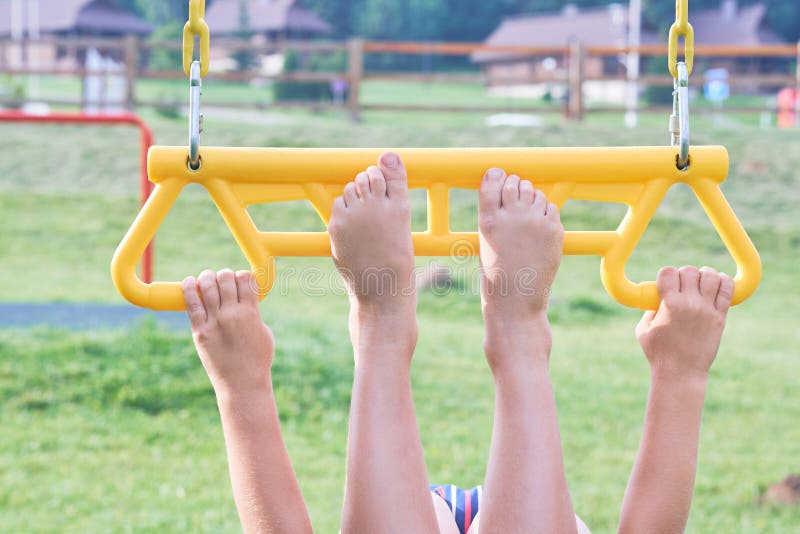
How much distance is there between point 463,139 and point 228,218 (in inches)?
440

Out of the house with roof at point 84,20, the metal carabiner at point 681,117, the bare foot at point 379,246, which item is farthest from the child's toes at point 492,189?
the house with roof at point 84,20

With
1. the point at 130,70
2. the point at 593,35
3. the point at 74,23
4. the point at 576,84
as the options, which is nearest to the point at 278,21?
the point at 74,23

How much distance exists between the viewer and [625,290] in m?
1.70

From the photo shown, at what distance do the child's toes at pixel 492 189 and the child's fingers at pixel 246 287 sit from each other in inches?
16.0

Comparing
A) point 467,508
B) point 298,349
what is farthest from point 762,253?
point 467,508

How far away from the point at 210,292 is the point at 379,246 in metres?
0.30

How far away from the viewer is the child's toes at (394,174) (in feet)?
5.29

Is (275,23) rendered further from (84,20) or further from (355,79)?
(355,79)

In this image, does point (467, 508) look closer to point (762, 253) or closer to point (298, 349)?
point (298, 349)

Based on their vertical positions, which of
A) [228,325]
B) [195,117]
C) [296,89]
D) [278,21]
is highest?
[278,21]

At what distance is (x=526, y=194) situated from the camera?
164 cm

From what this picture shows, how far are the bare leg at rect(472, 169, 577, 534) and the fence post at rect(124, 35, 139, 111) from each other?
13.5 meters

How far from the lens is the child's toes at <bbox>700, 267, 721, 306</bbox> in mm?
1699

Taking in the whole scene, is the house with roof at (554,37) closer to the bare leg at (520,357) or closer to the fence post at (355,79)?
the fence post at (355,79)
